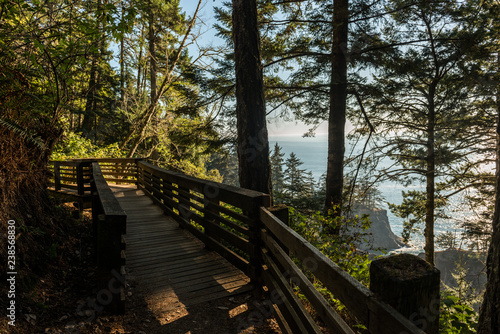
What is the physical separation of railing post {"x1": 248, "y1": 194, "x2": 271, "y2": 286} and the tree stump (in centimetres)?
223

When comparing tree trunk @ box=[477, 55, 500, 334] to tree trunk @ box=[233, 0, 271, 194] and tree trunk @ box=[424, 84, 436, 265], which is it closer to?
tree trunk @ box=[233, 0, 271, 194]

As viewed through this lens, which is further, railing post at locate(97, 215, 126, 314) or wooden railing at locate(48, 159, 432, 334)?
railing post at locate(97, 215, 126, 314)

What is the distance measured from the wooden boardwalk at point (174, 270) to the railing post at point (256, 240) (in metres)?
0.20

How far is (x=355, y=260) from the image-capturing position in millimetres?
4465

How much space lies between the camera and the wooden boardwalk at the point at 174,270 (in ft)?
11.8

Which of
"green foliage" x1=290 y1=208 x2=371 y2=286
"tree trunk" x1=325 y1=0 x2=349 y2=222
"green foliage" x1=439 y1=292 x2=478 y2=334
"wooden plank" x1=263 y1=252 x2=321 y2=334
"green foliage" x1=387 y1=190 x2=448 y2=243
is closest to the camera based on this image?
"wooden plank" x1=263 y1=252 x2=321 y2=334

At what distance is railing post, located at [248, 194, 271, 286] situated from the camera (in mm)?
3559

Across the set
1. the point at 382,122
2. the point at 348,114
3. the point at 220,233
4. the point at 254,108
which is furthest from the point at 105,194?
the point at 382,122

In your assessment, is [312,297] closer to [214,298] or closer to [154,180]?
[214,298]

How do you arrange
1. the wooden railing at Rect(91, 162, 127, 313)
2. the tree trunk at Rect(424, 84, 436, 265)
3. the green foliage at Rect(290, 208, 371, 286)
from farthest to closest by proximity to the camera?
the tree trunk at Rect(424, 84, 436, 265), the green foliage at Rect(290, 208, 371, 286), the wooden railing at Rect(91, 162, 127, 313)

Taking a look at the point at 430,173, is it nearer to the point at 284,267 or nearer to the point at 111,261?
the point at 284,267

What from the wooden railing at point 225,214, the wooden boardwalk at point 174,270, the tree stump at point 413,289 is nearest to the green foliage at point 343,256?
the wooden railing at point 225,214

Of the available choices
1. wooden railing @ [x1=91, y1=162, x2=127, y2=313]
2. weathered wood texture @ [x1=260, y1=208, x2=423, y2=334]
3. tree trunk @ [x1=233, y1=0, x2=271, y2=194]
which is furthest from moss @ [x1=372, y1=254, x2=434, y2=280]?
tree trunk @ [x1=233, y1=0, x2=271, y2=194]

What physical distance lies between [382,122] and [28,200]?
40.5 feet
